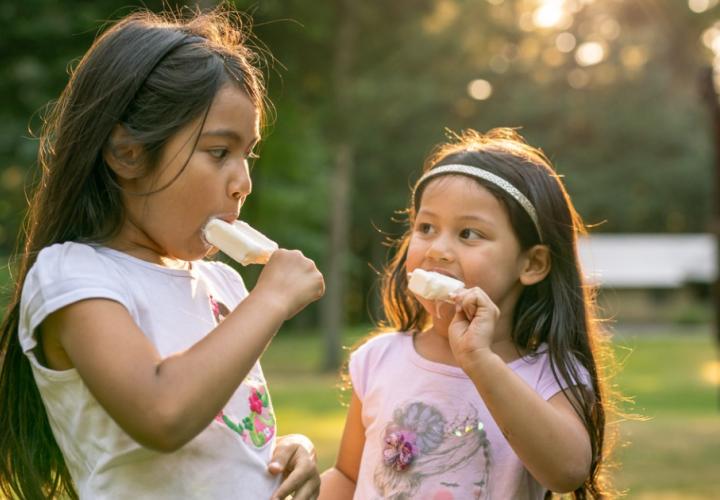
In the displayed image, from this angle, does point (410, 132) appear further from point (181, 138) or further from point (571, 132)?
point (181, 138)

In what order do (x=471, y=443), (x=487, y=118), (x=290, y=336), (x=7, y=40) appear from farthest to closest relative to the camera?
(x=290, y=336) < (x=487, y=118) < (x=7, y=40) < (x=471, y=443)

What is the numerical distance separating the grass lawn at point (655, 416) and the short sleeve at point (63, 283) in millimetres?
1436

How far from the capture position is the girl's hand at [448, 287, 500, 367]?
114 inches

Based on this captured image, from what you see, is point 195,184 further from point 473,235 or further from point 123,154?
point 473,235

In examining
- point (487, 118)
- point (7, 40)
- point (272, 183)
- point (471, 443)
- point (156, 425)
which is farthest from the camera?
point (487, 118)

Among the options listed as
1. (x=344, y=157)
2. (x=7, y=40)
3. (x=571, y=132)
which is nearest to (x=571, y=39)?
(x=571, y=132)

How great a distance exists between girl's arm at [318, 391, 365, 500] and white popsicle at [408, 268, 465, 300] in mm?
553

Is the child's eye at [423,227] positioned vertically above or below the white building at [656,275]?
above

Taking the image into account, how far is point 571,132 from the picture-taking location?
53344 mm

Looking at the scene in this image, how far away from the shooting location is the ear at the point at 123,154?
260 cm

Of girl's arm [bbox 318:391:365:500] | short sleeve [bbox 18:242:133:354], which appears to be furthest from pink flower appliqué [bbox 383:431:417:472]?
short sleeve [bbox 18:242:133:354]

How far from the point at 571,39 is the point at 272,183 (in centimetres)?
2245

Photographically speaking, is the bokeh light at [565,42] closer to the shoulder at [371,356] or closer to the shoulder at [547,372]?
the shoulder at [371,356]

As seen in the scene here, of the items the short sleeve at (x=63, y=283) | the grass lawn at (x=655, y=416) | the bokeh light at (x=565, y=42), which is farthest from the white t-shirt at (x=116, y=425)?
the bokeh light at (x=565, y=42)
